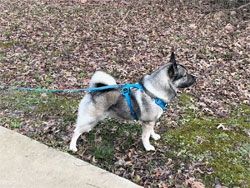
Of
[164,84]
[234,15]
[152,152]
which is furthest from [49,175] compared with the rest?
[234,15]

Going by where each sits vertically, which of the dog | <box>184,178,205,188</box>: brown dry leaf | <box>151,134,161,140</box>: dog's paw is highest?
the dog

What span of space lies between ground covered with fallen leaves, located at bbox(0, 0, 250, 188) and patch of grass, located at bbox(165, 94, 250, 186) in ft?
0.06

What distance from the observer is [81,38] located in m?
9.52

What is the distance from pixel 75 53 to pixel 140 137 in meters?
5.15

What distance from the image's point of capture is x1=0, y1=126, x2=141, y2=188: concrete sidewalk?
317cm

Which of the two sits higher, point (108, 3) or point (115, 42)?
point (108, 3)

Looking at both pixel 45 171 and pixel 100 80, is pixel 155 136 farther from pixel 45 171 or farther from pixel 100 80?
pixel 45 171

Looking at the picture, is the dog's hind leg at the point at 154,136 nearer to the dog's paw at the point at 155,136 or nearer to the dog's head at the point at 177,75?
the dog's paw at the point at 155,136

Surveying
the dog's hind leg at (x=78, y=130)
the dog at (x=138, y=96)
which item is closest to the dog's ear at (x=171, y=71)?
→ the dog at (x=138, y=96)

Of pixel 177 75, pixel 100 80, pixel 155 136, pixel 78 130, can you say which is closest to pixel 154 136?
pixel 155 136

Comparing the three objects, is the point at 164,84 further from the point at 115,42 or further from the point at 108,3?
the point at 108,3

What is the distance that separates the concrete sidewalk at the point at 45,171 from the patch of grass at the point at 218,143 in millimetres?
1514

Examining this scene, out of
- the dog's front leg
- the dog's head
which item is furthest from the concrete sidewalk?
the dog's head

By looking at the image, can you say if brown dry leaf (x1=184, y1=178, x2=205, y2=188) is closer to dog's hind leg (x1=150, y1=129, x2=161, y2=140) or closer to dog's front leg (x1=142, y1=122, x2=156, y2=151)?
dog's front leg (x1=142, y1=122, x2=156, y2=151)
